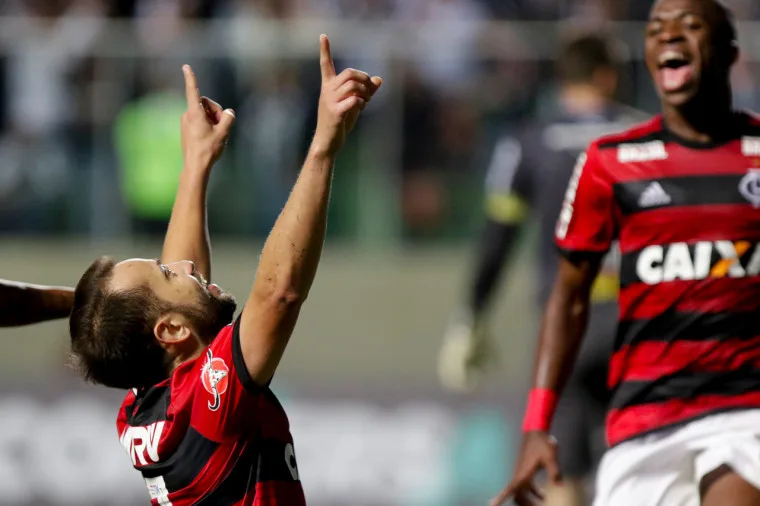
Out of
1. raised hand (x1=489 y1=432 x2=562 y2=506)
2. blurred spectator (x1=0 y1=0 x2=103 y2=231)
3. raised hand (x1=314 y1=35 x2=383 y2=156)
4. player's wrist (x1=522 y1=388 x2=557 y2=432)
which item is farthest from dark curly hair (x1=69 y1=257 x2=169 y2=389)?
blurred spectator (x1=0 y1=0 x2=103 y2=231)

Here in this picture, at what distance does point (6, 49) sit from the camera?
10562 millimetres

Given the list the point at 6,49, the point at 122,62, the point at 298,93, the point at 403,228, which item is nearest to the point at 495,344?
the point at 403,228

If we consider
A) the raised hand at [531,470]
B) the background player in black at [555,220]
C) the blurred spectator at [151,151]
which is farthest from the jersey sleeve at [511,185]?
the blurred spectator at [151,151]

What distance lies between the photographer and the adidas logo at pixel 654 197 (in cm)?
454

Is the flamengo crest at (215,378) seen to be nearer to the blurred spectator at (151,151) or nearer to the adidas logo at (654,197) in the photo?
the adidas logo at (654,197)

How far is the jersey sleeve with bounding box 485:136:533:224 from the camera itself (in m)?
7.30

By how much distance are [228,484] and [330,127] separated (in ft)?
3.07

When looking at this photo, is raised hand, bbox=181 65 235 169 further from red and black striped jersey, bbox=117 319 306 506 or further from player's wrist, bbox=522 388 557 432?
player's wrist, bbox=522 388 557 432

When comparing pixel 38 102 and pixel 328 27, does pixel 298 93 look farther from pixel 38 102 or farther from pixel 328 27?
pixel 38 102

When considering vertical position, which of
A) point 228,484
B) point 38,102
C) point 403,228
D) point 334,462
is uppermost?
point 228,484

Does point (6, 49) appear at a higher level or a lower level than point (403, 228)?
higher

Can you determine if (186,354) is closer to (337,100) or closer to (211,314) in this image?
(211,314)

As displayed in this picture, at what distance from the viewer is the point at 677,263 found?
4.50 metres

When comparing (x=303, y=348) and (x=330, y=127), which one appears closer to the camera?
(x=330, y=127)
